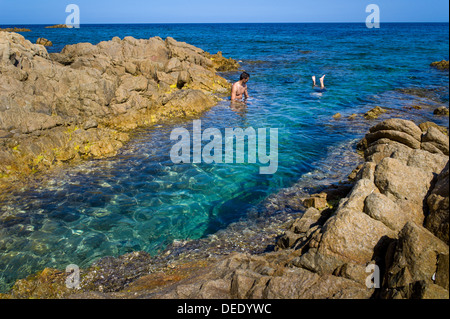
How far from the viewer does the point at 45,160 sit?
9523 millimetres

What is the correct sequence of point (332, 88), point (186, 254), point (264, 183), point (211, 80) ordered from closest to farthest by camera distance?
point (186, 254), point (264, 183), point (211, 80), point (332, 88)

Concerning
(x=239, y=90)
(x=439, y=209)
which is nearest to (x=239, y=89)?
(x=239, y=90)

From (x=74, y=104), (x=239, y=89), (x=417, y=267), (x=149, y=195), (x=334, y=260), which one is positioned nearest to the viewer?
(x=417, y=267)

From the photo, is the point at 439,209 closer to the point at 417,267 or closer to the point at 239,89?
the point at 417,267

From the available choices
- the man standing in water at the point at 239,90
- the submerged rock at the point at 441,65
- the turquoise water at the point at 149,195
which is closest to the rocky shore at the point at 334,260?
the turquoise water at the point at 149,195

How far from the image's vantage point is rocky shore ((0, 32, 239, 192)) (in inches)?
379

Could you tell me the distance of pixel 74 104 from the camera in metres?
12.1

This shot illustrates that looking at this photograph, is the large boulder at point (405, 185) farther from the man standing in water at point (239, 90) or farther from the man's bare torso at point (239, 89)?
the man's bare torso at point (239, 89)

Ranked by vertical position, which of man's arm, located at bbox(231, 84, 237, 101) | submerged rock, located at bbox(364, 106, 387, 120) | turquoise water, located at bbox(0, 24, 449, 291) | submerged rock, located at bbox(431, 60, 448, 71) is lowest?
turquoise water, located at bbox(0, 24, 449, 291)

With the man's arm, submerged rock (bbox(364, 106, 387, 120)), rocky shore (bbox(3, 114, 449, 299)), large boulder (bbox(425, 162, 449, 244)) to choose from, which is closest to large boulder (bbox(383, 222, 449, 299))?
rocky shore (bbox(3, 114, 449, 299))

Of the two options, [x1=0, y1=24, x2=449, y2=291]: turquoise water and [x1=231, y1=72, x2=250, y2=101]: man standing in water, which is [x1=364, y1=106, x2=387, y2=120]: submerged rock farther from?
[x1=231, y1=72, x2=250, y2=101]: man standing in water

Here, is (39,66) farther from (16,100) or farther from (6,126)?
(6,126)

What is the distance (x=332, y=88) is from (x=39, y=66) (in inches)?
707
